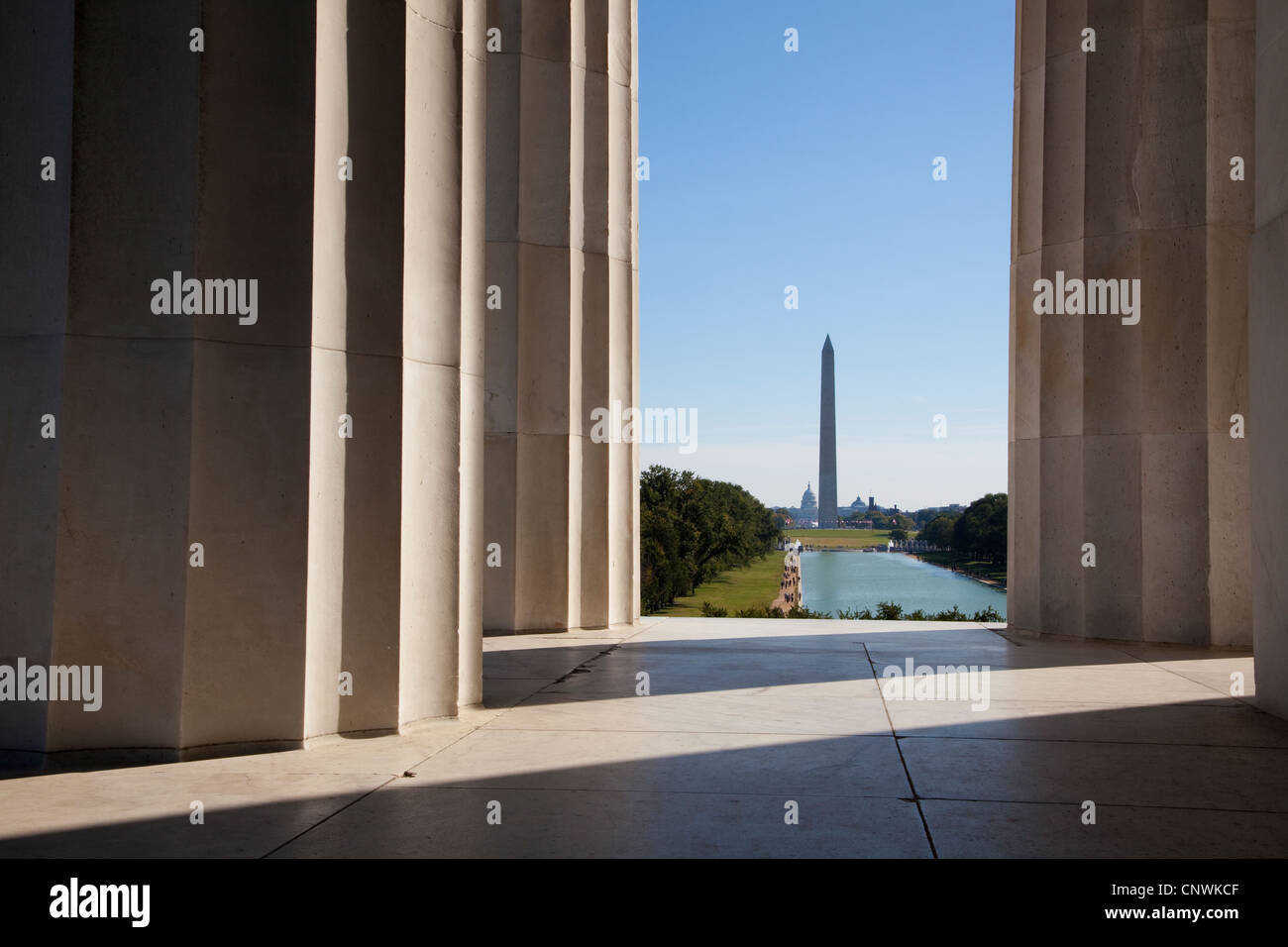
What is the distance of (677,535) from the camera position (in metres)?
87.9

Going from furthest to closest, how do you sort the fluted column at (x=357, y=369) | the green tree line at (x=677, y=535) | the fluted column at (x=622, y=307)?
the green tree line at (x=677, y=535)
the fluted column at (x=622, y=307)
the fluted column at (x=357, y=369)

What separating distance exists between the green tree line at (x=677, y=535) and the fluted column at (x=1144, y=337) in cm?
5615

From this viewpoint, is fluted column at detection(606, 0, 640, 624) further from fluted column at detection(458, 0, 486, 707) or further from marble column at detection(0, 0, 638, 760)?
marble column at detection(0, 0, 638, 760)

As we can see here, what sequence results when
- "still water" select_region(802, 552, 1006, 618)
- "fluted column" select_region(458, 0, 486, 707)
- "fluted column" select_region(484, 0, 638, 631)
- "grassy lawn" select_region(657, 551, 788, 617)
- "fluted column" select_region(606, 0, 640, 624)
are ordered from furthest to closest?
"still water" select_region(802, 552, 1006, 618) → "grassy lawn" select_region(657, 551, 788, 617) → "fluted column" select_region(606, 0, 640, 624) → "fluted column" select_region(484, 0, 638, 631) → "fluted column" select_region(458, 0, 486, 707)

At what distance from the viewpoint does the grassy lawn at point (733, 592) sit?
9453cm

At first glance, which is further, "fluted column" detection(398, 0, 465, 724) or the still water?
the still water

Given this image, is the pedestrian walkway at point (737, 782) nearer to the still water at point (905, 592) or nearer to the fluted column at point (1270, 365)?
the fluted column at point (1270, 365)

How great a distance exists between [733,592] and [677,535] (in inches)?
1470

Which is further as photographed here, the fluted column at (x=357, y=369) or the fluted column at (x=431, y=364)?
the fluted column at (x=431, y=364)

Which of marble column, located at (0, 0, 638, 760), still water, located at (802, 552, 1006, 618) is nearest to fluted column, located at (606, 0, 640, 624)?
marble column, located at (0, 0, 638, 760)

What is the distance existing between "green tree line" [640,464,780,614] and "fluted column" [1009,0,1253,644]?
56.1 metres

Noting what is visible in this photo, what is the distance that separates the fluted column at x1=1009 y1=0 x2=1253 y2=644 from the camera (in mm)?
19234

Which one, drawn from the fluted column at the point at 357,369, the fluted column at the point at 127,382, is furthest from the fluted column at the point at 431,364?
the fluted column at the point at 127,382
